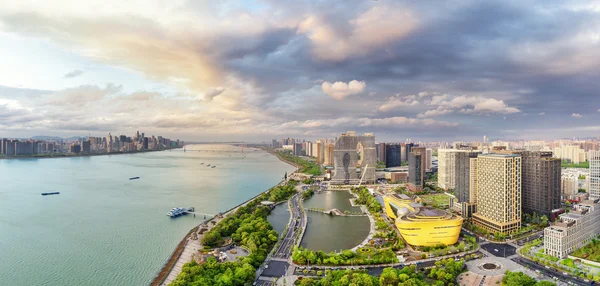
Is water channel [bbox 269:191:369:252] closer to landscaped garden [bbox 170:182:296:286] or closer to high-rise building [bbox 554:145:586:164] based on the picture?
landscaped garden [bbox 170:182:296:286]

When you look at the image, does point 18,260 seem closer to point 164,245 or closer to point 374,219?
point 164,245

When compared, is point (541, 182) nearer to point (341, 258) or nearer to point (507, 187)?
point (507, 187)

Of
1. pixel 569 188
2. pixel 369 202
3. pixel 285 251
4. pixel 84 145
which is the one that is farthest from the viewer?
pixel 84 145

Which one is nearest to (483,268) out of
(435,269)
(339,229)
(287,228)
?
(435,269)

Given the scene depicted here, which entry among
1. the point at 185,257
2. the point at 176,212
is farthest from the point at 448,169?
the point at 185,257

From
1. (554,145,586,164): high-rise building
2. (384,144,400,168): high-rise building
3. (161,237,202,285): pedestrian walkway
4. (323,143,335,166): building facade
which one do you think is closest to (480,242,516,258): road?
(161,237,202,285): pedestrian walkway
